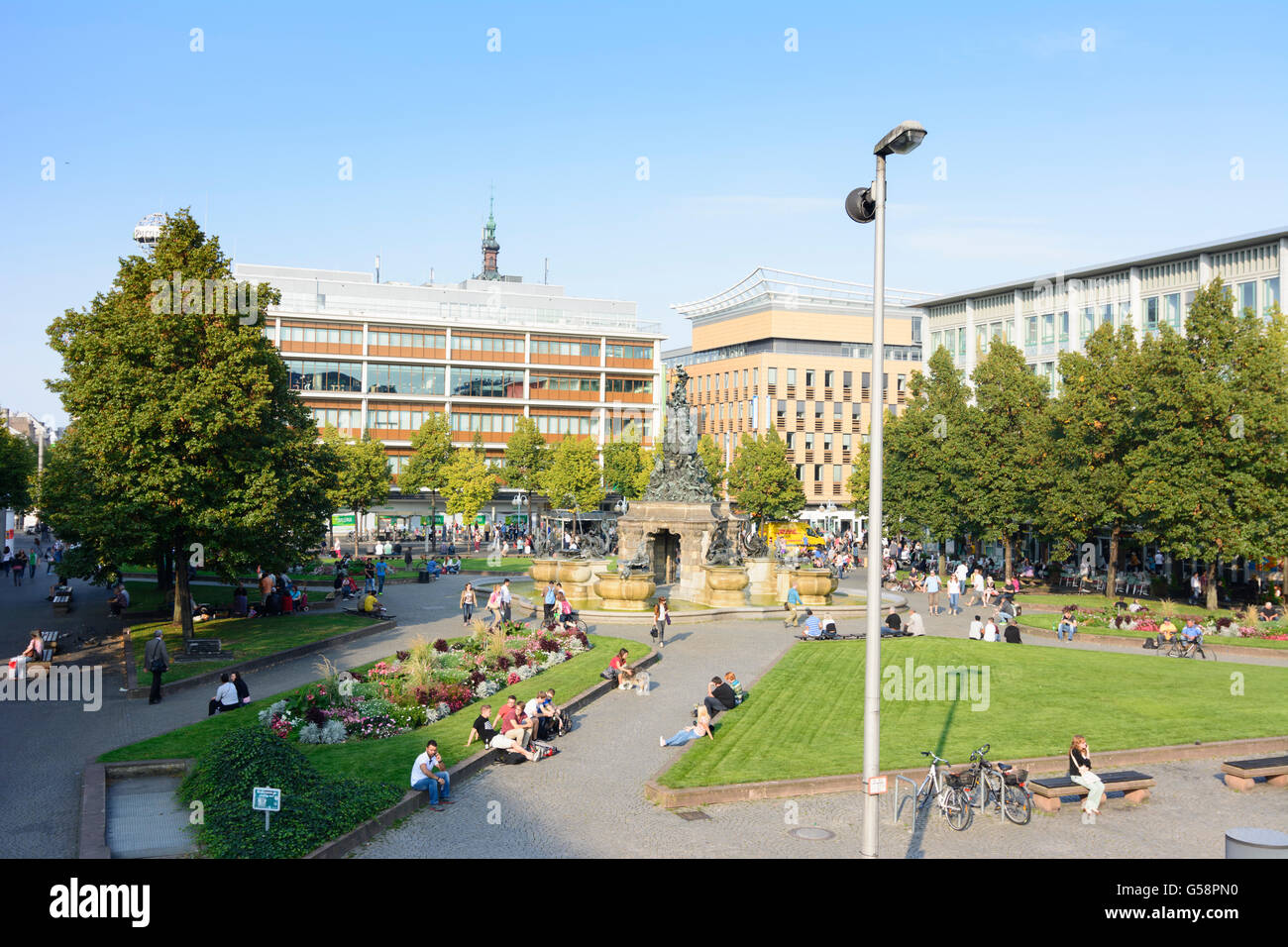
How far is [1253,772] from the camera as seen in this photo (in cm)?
1614

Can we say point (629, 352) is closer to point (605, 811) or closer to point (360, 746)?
point (360, 746)

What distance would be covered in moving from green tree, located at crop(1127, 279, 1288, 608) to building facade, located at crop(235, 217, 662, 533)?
57187mm

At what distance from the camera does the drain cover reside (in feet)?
44.8

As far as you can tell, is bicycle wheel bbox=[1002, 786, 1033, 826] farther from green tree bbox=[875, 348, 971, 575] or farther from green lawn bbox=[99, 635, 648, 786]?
green tree bbox=[875, 348, 971, 575]

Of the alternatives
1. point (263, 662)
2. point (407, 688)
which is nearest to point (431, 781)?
point (407, 688)

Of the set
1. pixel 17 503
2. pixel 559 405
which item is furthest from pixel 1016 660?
pixel 559 405

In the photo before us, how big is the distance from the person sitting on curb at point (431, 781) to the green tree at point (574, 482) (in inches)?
2327

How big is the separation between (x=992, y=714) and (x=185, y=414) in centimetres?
2169

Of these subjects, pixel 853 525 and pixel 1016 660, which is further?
pixel 853 525

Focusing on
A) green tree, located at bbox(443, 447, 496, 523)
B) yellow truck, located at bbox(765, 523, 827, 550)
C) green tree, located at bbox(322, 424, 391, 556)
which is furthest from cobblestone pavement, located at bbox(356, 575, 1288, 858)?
green tree, located at bbox(443, 447, 496, 523)

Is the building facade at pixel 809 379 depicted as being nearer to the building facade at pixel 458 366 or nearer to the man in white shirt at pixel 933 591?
the building facade at pixel 458 366

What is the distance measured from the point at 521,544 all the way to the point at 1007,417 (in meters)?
33.5
